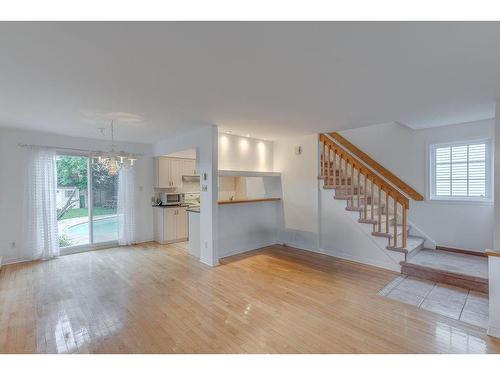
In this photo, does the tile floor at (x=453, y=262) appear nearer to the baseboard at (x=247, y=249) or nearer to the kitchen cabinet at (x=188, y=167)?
the baseboard at (x=247, y=249)

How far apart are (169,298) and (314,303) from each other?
5.98ft

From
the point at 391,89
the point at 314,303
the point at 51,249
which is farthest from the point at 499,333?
the point at 51,249

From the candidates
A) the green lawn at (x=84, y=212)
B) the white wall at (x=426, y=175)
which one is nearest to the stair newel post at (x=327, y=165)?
the white wall at (x=426, y=175)

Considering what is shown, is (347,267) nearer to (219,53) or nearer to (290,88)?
(290,88)

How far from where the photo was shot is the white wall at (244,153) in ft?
16.5

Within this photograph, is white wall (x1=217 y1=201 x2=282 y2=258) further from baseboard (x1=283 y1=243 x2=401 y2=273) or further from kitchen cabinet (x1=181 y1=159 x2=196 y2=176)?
kitchen cabinet (x1=181 y1=159 x2=196 y2=176)

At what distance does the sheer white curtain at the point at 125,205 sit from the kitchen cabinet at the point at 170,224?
2.06 ft

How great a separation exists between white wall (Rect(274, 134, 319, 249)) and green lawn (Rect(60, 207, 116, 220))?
416 centimetres

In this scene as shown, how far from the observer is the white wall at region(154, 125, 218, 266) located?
13.9ft

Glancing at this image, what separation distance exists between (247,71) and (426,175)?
4402 mm

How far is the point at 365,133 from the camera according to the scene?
5.61 metres

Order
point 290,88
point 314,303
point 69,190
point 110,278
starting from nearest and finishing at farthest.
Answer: point 290,88 → point 314,303 → point 110,278 → point 69,190

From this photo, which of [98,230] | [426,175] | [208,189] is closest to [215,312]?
[208,189]

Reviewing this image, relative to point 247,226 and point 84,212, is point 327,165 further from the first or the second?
point 84,212
